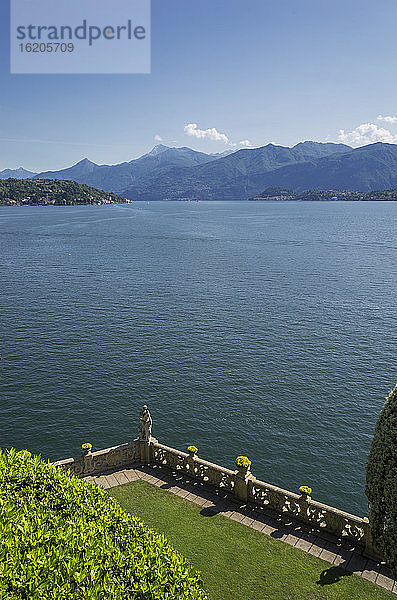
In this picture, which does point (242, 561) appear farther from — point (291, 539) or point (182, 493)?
point (182, 493)

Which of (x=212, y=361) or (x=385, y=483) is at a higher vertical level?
(x=385, y=483)

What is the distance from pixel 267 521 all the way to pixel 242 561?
2.84m

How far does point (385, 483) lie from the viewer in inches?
381

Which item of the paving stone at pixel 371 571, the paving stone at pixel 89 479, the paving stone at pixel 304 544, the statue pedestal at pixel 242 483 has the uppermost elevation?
the statue pedestal at pixel 242 483

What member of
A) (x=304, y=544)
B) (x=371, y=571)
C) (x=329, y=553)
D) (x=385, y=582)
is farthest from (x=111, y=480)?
(x=385, y=582)

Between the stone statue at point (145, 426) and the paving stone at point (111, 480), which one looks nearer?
the paving stone at point (111, 480)

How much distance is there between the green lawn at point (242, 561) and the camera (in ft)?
48.9

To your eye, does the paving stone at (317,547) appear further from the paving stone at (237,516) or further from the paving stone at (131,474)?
the paving stone at (131,474)

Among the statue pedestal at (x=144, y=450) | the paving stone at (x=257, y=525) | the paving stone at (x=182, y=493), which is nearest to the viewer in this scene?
the paving stone at (x=257, y=525)

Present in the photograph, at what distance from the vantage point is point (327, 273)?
265ft

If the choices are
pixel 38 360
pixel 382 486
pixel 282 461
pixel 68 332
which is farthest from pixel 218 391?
pixel 382 486

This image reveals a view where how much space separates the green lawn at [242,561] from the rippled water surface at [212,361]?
8.67 meters

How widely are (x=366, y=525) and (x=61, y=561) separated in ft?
43.5

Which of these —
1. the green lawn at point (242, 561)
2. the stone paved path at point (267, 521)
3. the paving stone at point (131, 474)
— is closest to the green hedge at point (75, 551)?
the green lawn at point (242, 561)
